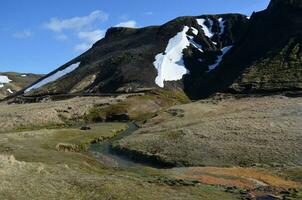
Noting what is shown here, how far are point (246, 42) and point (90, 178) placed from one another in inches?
5204

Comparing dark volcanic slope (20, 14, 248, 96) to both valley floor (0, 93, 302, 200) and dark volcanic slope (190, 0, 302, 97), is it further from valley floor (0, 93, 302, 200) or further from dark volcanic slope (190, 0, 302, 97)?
valley floor (0, 93, 302, 200)

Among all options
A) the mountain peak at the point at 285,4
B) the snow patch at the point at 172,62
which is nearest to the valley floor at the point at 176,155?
the snow patch at the point at 172,62

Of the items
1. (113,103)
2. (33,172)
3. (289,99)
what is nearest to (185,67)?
(113,103)

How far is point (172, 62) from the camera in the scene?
557 ft

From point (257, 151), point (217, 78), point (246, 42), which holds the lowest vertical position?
point (257, 151)

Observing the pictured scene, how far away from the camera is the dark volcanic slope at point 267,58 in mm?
120875

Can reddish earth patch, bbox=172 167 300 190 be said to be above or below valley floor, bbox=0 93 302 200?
below

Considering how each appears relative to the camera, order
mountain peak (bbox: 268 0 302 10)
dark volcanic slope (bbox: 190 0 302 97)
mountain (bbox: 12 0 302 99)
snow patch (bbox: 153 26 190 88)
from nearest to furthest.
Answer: dark volcanic slope (bbox: 190 0 302 97)
mountain (bbox: 12 0 302 99)
mountain peak (bbox: 268 0 302 10)
snow patch (bbox: 153 26 190 88)

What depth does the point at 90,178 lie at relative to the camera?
42562 millimetres

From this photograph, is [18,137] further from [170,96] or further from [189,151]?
[170,96]

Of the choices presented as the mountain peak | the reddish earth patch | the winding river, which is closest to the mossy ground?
the reddish earth patch

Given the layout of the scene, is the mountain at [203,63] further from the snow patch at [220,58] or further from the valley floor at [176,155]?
the valley floor at [176,155]

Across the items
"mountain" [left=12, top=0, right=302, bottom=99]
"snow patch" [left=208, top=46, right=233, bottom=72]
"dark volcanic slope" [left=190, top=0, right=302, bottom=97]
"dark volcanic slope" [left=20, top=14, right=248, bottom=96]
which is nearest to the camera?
"dark volcanic slope" [left=190, top=0, right=302, bottom=97]

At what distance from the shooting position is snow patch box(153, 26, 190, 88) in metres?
159
